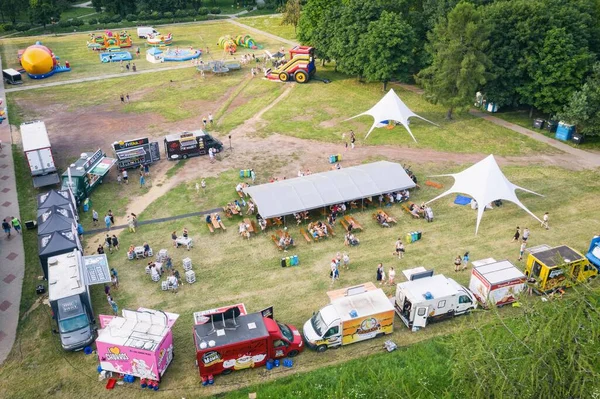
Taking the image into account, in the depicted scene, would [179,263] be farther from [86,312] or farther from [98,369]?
[98,369]

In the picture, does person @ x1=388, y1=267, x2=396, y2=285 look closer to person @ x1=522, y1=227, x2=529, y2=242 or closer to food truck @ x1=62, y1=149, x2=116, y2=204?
person @ x1=522, y1=227, x2=529, y2=242

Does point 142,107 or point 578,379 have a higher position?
point 578,379

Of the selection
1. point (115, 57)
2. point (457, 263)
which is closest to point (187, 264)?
point (457, 263)

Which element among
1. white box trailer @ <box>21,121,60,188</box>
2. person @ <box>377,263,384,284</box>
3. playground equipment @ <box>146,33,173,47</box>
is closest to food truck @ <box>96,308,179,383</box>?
person @ <box>377,263,384,284</box>

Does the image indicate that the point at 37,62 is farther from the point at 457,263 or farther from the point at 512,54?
the point at 457,263

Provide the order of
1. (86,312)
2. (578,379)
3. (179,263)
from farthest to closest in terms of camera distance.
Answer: (179,263), (86,312), (578,379)

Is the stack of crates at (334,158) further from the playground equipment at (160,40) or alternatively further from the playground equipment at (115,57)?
the playground equipment at (160,40)

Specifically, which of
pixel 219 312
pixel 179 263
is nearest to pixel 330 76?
pixel 179 263
